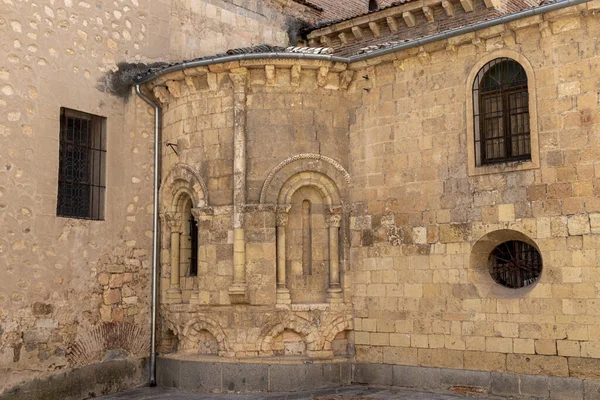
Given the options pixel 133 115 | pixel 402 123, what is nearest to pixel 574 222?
pixel 402 123

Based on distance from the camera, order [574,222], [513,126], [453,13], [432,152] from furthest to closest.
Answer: [453,13] < [432,152] < [513,126] < [574,222]

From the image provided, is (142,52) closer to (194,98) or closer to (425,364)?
(194,98)

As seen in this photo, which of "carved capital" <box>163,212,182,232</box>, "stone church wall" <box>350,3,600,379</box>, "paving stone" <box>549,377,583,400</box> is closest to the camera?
"paving stone" <box>549,377,583,400</box>

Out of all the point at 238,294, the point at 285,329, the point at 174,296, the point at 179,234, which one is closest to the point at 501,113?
the point at 285,329

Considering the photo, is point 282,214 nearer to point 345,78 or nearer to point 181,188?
point 181,188

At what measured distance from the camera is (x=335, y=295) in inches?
479

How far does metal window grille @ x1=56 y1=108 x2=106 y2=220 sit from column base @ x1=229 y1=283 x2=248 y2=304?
2687 millimetres

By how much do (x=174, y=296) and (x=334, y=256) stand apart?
9.72 feet

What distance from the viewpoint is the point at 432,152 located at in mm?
11477

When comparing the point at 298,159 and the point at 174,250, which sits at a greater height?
the point at 298,159

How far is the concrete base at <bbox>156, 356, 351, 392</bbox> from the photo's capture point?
1162cm

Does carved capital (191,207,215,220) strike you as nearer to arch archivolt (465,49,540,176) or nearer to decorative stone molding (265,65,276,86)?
decorative stone molding (265,65,276,86)

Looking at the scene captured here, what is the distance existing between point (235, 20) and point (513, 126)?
6.77m

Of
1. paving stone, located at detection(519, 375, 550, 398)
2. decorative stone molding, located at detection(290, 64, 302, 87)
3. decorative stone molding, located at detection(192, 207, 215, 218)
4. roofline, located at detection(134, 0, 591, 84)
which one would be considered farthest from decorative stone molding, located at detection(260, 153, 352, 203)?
paving stone, located at detection(519, 375, 550, 398)
